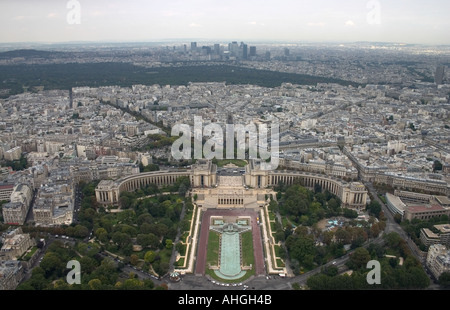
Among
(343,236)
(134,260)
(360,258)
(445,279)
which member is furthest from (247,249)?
(445,279)

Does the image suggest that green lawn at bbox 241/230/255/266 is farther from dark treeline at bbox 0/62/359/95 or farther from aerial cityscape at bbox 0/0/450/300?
dark treeline at bbox 0/62/359/95

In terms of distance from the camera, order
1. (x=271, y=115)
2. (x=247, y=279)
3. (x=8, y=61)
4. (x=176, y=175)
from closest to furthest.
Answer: (x=247, y=279) < (x=176, y=175) < (x=271, y=115) < (x=8, y=61)

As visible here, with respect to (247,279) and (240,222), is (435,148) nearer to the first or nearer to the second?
(240,222)

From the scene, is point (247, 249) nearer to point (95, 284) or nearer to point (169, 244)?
point (169, 244)

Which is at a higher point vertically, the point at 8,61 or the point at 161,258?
the point at 8,61

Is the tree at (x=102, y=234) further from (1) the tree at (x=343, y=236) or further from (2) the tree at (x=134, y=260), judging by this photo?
(1) the tree at (x=343, y=236)

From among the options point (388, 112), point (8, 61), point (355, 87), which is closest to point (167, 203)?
point (388, 112)

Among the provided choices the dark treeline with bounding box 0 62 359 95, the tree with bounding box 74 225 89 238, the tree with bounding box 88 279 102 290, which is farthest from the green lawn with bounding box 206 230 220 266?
the dark treeline with bounding box 0 62 359 95

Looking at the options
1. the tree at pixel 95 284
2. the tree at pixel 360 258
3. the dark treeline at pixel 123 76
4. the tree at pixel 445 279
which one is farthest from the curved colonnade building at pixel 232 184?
the dark treeline at pixel 123 76
